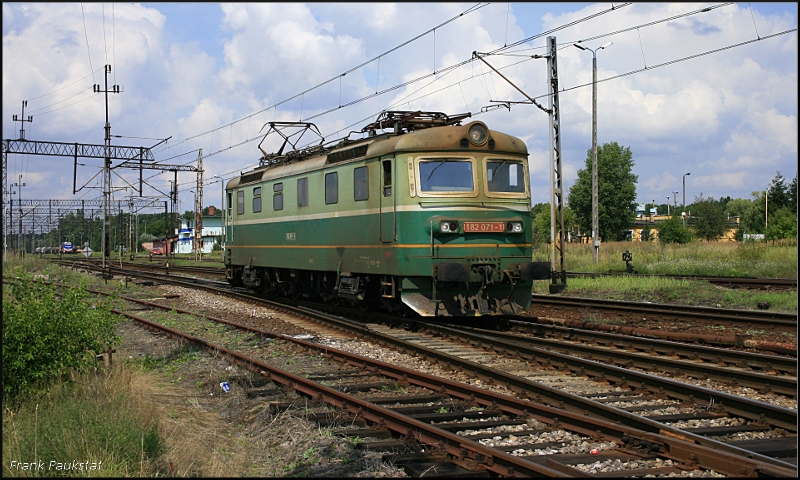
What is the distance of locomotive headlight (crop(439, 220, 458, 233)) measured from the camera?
490 inches

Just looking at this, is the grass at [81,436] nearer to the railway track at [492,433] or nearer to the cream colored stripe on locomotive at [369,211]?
the railway track at [492,433]

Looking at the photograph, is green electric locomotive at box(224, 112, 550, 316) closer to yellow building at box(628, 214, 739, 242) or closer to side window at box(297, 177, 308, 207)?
side window at box(297, 177, 308, 207)

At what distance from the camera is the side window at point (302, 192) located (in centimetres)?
1631

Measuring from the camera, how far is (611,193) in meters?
72.3

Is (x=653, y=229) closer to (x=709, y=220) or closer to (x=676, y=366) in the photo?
(x=709, y=220)

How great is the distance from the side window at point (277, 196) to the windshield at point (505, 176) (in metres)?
6.73

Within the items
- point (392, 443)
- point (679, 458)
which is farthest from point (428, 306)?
point (679, 458)

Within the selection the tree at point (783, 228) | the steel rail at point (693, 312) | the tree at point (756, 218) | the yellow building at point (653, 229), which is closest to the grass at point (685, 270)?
the steel rail at point (693, 312)

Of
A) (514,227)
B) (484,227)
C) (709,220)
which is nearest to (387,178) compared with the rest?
(484,227)

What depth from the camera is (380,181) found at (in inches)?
521

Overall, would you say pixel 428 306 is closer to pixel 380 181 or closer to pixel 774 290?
pixel 380 181

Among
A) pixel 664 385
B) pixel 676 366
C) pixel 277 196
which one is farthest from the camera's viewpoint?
pixel 277 196

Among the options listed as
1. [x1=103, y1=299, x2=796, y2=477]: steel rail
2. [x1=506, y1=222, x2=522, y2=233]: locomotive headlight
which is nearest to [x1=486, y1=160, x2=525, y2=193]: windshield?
[x1=506, y1=222, x2=522, y2=233]: locomotive headlight

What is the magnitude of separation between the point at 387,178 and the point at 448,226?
159 centimetres
